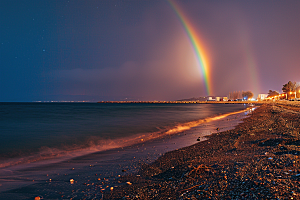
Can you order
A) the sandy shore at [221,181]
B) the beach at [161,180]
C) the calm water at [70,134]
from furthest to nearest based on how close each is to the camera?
the calm water at [70,134] < the beach at [161,180] < the sandy shore at [221,181]

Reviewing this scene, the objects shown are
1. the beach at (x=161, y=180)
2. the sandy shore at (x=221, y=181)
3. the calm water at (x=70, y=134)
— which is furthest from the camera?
the calm water at (x=70, y=134)

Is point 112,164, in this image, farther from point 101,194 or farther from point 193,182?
point 193,182

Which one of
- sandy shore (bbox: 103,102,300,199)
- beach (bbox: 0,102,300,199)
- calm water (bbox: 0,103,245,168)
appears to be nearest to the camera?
sandy shore (bbox: 103,102,300,199)

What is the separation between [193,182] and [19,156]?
11421 mm

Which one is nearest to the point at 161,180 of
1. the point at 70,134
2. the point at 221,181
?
the point at 221,181

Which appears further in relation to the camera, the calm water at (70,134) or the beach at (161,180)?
the calm water at (70,134)

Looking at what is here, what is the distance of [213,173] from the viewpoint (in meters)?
5.76

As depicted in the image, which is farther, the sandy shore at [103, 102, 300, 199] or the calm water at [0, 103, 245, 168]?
the calm water at [0, 103, 245, 168]

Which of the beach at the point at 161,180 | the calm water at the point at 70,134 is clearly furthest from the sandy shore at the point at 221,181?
the calm water at the point at 70,134

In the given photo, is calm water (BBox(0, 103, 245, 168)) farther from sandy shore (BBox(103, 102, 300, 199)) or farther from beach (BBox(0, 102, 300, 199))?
sandy shore (BBox(103, 102, 300, 199))

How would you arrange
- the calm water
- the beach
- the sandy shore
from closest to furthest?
the sandy shore < the beach < the calm water

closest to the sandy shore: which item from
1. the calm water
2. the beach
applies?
the beach

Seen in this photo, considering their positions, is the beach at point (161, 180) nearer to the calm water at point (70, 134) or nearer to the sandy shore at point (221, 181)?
the sandy shore at point (221, 181)

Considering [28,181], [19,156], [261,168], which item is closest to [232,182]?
[261,168]
